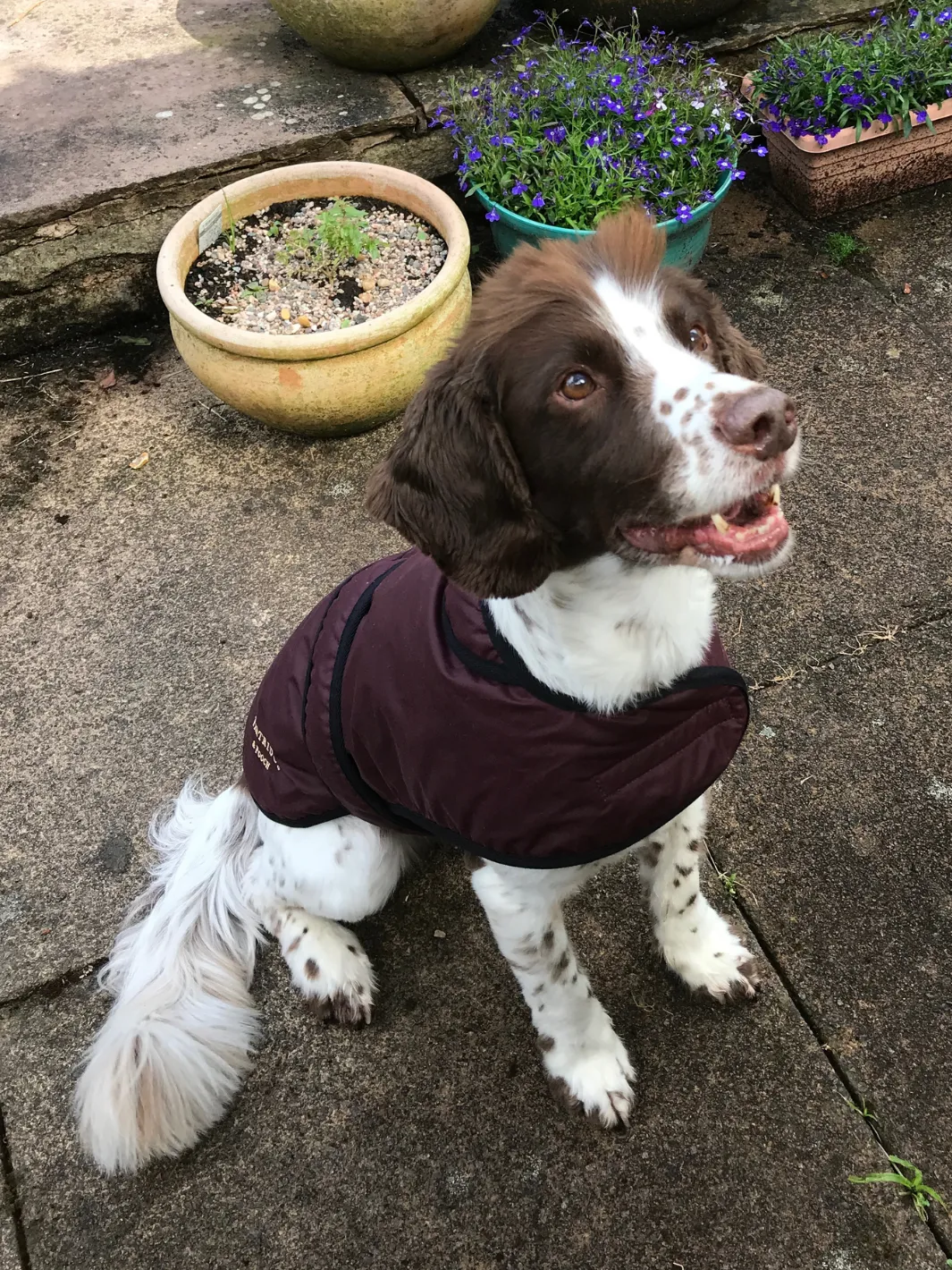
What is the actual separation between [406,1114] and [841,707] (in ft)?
5.40

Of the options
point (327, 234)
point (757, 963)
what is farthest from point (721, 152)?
point (757, 963)

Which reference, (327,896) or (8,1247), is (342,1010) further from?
(8,1247)

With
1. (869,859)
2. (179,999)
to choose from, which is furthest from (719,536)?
(179,999)

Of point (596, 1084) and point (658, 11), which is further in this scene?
point (658, 11)

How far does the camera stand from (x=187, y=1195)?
2.19m

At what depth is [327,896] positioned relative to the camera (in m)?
2.31

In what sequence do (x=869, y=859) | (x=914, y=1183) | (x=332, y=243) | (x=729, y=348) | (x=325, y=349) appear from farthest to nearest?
(x=332, y=243) → (x=325, y=349) → (x=869, y=859) → (x=914, y=1183) → (x=729, y=348)

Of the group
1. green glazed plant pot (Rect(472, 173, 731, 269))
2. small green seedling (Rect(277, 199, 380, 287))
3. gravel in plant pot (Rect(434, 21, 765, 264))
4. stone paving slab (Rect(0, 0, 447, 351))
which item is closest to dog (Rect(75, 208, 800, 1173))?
small green seedling (Rect(277, 199, 380, 287))

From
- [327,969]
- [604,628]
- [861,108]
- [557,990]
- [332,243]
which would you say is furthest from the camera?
[861,108]

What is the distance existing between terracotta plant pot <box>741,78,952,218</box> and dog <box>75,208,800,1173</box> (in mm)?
2973

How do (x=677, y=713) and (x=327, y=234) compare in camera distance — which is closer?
(x=677, y=713)

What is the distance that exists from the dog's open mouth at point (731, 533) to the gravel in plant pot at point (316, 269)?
8.12 ft

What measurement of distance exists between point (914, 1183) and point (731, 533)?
1.47 metres

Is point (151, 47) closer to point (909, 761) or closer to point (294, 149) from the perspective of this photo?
point (294, 149)
